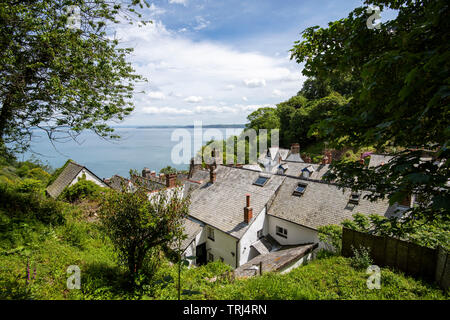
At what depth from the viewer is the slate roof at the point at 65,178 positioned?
2412 centimetres

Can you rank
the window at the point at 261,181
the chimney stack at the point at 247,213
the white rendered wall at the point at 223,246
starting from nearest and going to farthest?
the white rendered wall at the point at 223,246 < the chimney stack at the point at 247,213 < the window at the point at 261,181

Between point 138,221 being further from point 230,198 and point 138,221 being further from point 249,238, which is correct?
point 230,198

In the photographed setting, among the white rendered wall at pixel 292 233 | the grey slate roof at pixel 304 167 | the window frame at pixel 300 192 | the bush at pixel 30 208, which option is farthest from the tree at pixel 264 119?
the bush at pixel 30 208

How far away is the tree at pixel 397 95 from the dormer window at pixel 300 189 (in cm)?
1317

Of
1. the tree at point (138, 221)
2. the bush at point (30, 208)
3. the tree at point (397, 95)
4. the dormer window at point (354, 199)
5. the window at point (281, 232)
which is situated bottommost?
the window at point (281, 232)

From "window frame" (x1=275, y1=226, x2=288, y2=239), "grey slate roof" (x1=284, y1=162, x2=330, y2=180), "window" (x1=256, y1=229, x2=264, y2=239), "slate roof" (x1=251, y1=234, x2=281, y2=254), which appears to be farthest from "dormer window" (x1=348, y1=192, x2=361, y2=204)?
"grey slate roof" (x1=284, y1=162, x2=330, y2=180)

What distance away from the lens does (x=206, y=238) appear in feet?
58.5

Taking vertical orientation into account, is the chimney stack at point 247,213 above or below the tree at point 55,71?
below

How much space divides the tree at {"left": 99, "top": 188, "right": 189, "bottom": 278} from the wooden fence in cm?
868

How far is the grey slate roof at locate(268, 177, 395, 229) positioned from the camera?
14.1 metres

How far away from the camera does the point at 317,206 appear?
15.6m

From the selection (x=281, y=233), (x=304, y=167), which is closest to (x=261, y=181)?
(x=281, y=233)

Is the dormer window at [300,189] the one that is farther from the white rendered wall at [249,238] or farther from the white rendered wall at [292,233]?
the white rendered wall at [249,238]
